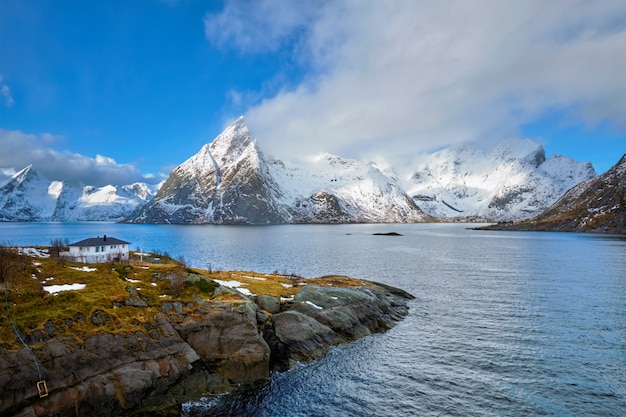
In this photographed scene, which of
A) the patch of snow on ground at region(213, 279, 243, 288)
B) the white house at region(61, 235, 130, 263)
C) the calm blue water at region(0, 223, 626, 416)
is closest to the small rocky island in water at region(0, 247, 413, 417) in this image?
the calm blue water at region(0, 223, 626, 416)

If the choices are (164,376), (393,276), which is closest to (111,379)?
Result: (164,376)

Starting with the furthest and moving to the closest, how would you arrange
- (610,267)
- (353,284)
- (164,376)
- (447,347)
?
(610,267) < (353,284) < (447,347) < (164,376)

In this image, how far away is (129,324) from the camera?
2877cm

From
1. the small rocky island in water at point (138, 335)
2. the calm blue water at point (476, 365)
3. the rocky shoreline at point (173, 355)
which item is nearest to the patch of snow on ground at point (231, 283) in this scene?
the small rocky island in water at point (138, 335)

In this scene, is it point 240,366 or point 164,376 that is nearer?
point 164,376

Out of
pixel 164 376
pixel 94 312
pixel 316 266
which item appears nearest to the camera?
pixel 164 376

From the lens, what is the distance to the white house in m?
52.2

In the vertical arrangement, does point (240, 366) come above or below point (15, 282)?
below

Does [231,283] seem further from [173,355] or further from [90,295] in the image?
[173,355]

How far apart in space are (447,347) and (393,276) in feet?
148

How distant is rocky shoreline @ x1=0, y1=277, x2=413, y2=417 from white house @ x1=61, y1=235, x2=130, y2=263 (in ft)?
89.1

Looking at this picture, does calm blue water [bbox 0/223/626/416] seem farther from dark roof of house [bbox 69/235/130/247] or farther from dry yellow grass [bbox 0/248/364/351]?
dark roof of house [bbox 69/235/130/247]

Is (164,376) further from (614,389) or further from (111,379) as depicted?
(614,389)

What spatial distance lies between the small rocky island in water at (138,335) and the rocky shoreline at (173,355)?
0.07m
